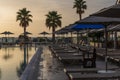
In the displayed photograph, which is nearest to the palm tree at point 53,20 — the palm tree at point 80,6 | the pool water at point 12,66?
the palm tree at point 80,6

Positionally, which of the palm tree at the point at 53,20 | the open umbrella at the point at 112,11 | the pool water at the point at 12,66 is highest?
the palm tree at the point at 53,20

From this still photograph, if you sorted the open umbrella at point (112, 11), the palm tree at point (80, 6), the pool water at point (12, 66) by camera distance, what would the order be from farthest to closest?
the palm tree at point (80, 6) → the pool water at point (12, 66) → the open umbrella at point (112, 11)

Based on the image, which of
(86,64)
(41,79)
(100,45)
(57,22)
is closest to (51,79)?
(41,79)

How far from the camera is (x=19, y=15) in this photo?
8262 centimetres

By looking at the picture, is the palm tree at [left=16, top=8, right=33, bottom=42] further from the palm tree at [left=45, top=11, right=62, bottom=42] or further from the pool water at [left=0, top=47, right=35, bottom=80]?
the pool water at [left=0, top=47, right=35, bottom=80]

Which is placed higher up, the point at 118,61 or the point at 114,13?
the point at 114,13

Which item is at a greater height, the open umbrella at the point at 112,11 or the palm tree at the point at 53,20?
the palm tree at the point at 53,20

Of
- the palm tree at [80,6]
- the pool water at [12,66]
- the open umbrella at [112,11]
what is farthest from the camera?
the palm tree at [80,6]

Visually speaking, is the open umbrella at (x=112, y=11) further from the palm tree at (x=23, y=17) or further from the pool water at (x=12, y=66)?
the palm tree at (x=23, y=17)

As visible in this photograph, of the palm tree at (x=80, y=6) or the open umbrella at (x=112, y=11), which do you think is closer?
the open umbrella at (x=112, y=11)

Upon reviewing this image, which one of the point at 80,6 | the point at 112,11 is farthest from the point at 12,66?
the point at 80,6

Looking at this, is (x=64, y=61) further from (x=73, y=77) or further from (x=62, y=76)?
(x=73, y=77)

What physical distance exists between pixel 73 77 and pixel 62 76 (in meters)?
3.11

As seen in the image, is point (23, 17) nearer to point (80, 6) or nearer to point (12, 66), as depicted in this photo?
point (80, 6)
